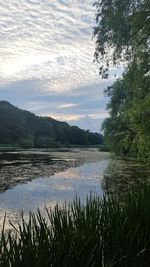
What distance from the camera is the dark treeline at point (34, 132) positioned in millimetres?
132875

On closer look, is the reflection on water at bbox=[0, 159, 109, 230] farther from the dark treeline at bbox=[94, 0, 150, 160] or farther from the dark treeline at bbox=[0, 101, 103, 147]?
the dark treeline at bbox=[0, 101, 103, 147]

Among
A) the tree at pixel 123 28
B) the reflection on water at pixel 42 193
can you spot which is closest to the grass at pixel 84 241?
the reflection on water at pixel 42 193

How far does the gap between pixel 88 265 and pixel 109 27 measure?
17318mm

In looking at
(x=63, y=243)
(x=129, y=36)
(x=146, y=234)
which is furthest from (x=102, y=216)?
(x=129, y=36)

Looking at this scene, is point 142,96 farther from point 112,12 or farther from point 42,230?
point 42,230

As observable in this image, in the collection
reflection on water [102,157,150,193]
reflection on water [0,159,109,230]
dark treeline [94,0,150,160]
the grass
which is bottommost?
reflection on water [0,159,109,230]

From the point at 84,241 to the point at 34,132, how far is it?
145655 mm

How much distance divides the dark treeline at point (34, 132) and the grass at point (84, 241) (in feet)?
386

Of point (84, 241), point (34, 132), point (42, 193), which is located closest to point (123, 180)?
point (42, 193)

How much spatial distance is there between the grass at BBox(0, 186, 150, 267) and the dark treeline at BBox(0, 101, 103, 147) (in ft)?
386

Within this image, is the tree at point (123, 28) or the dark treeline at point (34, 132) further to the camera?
the dark treeline at point (34, 132)

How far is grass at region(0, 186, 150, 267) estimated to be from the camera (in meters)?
5.47

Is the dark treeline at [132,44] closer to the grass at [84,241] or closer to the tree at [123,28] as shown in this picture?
the tree at [123,28]

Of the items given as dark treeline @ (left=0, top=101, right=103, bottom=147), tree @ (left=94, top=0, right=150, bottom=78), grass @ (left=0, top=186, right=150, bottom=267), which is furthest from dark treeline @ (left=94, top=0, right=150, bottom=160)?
dark treeline @ (left=0, top=101, right=103, bottom=147)
